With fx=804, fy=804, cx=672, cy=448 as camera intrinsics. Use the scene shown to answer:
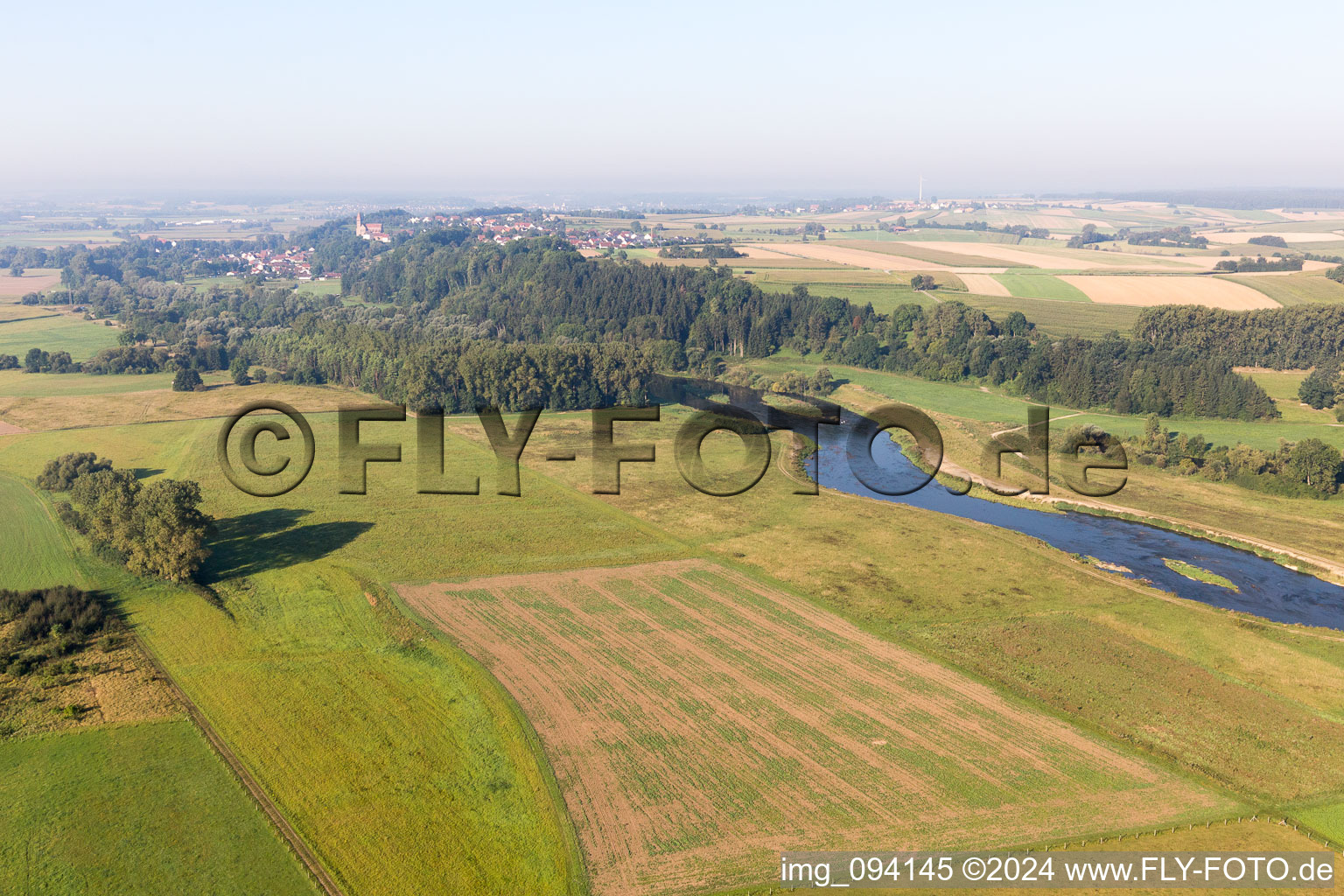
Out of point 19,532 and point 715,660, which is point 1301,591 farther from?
point 19,532

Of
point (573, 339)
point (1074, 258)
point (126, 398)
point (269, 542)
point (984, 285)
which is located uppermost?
point (1074, 258)

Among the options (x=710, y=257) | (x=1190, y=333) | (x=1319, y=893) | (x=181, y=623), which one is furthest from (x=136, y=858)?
(x=710, y=257)

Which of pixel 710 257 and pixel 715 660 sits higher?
pixel 710 257

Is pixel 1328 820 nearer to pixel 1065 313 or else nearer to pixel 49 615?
pixel 49 615

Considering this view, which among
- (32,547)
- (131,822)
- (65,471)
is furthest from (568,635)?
(65,471)

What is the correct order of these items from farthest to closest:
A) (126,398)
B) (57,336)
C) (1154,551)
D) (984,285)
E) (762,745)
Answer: (984,285) < (57,336) < (126,398) < (1154,551) < (762,745)

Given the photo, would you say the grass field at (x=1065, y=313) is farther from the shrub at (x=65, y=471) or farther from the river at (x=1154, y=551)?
the shrub at (x=65, y=471)
